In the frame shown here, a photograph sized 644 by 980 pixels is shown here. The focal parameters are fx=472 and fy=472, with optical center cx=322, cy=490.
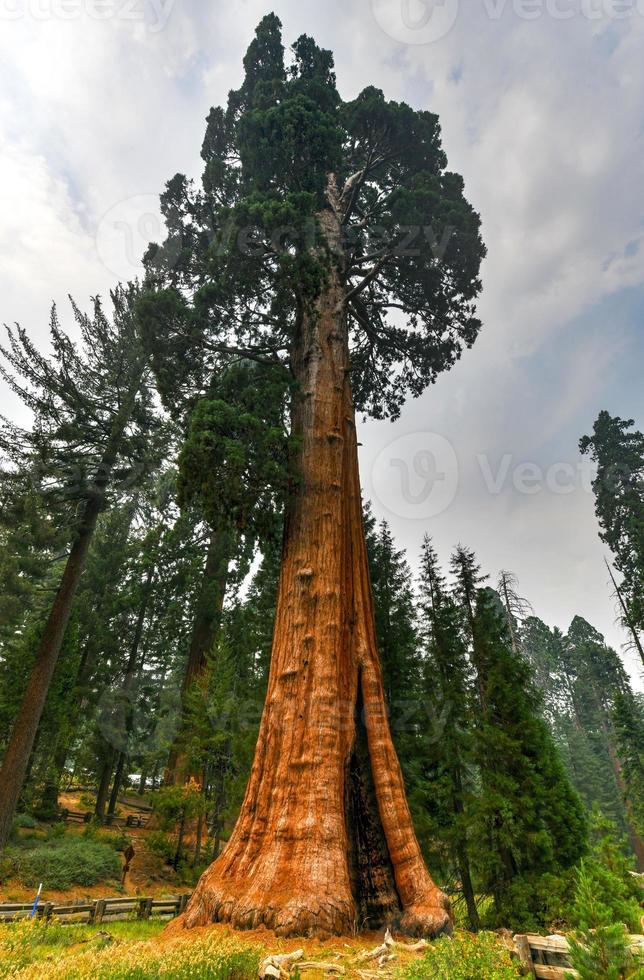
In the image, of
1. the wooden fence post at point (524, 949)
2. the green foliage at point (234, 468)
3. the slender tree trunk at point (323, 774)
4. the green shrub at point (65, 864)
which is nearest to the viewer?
the wooden fence post at point (524, 949)

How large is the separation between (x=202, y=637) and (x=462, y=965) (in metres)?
16.1

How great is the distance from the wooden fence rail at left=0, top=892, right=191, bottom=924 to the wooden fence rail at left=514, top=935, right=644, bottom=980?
685 cm

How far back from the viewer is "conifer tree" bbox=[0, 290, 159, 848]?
42.5 feet

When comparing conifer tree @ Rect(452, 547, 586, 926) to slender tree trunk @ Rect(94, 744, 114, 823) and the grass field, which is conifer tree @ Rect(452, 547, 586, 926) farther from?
slender tree trunk @ Rect(94, 744, 114, 823)

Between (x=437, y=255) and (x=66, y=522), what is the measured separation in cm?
1208

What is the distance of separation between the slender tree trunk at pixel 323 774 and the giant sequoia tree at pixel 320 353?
20 millimetres

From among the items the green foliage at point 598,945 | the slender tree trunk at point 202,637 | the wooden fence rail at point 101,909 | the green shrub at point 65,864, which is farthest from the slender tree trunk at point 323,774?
the green shrub at point 65,864

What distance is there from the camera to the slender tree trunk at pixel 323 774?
15.4ft

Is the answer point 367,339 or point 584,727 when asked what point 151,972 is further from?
point 584,727

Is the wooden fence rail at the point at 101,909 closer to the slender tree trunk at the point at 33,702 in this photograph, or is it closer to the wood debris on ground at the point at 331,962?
the slender tree trunk at the point at 33,702

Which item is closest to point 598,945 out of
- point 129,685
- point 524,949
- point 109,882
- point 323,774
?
point 524,949

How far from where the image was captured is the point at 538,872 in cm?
990

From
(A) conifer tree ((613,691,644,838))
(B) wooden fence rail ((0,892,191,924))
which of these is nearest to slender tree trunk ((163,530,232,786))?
(B) wooden fence rail ((0,892,191,924))

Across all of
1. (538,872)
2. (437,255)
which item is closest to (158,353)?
(437,255)
